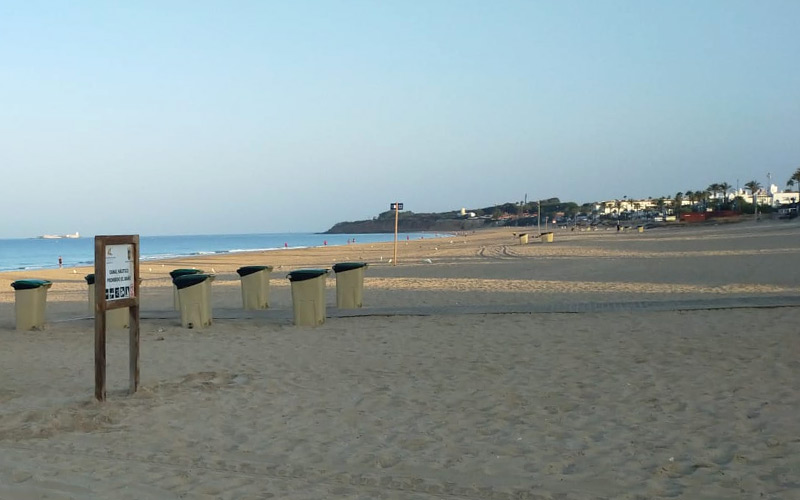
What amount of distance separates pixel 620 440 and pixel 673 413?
37.2 inches

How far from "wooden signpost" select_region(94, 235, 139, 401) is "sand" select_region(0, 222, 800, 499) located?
33 cm

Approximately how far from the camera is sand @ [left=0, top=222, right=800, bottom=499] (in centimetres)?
457

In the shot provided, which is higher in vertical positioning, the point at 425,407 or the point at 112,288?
the point at 112,288

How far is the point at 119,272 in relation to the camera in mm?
6812

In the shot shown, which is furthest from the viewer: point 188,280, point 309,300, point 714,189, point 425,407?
point 714,189

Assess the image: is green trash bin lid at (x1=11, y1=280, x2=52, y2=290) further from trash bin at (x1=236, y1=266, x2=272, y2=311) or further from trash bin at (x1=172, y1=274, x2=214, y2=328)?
trash bin at (x1=236, y1=266, x2=272, y2=311)

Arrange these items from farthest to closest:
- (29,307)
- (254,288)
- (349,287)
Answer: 1. (254,288)
2. (349,287)
3. (29,307)

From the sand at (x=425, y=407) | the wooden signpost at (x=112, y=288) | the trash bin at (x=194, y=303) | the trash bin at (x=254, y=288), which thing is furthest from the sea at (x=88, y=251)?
the wooden signpost at (x=112, y=288)

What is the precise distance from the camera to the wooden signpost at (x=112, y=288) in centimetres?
650

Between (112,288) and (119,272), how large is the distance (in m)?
0.19

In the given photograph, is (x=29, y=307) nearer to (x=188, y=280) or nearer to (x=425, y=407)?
(x=188, y=280)

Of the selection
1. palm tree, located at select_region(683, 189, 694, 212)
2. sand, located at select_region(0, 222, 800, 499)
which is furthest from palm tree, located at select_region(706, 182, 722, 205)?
sand, located at select_region(0, 222, 800, 499)

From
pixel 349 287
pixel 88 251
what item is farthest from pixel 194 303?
pixel 88 251

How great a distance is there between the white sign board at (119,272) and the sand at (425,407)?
3.46 ft
